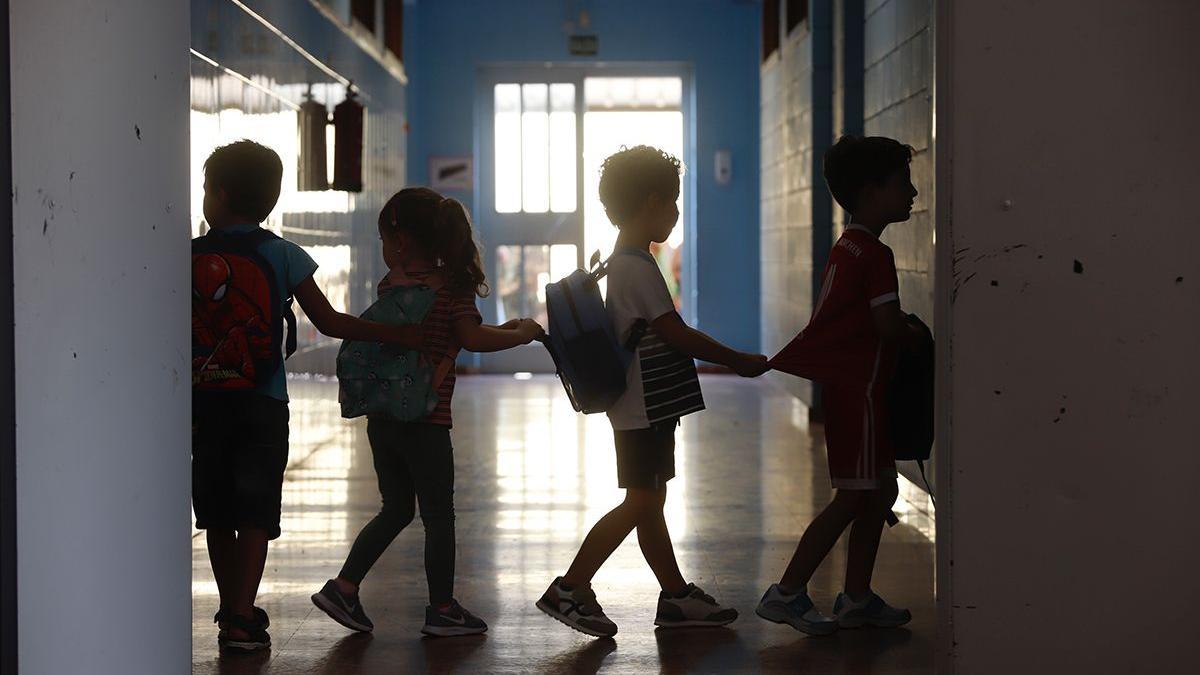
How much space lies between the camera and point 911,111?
518 cm

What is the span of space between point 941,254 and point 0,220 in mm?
1371

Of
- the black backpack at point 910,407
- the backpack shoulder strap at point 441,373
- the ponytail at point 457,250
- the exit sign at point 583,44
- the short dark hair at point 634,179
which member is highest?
the exit sign at point 583,44

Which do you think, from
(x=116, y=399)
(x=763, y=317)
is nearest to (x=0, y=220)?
(x=116, y=399)

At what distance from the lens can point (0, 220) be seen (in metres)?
1.87

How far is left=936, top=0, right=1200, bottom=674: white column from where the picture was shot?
2.34m

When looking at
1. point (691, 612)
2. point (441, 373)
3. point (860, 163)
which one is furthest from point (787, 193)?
point (441, 373)

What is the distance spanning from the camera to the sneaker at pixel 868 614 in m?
3.21

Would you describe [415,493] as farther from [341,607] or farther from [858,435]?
[858,435]

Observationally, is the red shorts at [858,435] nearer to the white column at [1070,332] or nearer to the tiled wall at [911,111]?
the white column at [1070,332]

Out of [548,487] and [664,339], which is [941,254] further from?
[548,487]

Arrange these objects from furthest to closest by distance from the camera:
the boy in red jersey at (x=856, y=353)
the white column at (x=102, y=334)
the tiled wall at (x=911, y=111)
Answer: the tiled wall at (x=911, y=111) → the boy in red jersey at (x=856, y=353) → the white column at (x=102, y=334)

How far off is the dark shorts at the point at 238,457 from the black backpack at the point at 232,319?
1.7 inches

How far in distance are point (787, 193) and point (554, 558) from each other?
491cm

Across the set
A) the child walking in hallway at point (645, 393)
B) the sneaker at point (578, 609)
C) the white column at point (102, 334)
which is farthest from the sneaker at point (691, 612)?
the white column at point (102, 334)
